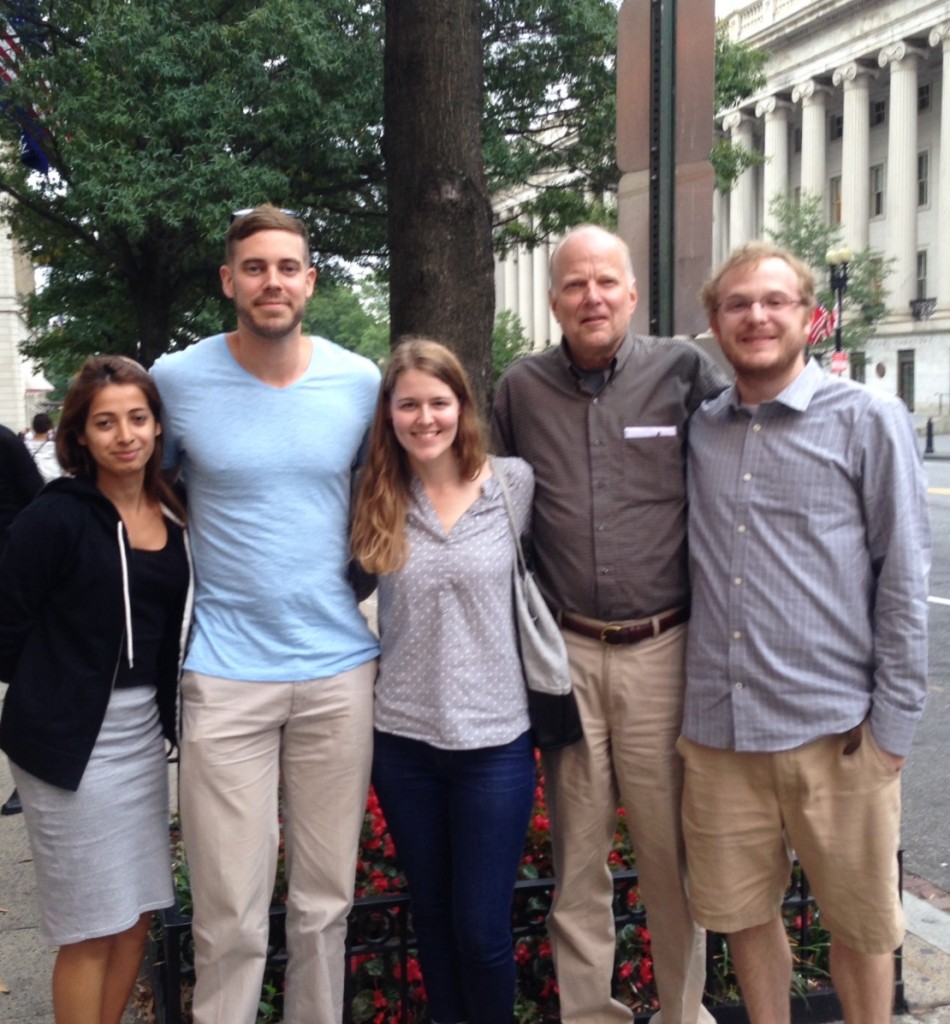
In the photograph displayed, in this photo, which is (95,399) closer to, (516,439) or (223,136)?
(516,439)

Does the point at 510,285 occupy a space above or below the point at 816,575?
above

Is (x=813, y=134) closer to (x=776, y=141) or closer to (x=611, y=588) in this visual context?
(x=776, y=141)

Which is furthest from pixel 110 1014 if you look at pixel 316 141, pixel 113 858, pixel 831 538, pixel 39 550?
pixel 316 141

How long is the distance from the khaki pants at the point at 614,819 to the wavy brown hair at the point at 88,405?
1315 mm

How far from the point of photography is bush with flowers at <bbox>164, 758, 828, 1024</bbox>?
354 centimetres

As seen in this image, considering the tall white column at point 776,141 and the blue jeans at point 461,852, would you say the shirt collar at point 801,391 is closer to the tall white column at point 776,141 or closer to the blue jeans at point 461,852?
the blue jeans at point 461,852

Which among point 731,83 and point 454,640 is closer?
point 454,640

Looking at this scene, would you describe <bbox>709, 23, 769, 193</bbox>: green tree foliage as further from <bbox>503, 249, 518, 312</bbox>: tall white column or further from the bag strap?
<bbox>503, 249, 518, 312</bbox>: tall white column

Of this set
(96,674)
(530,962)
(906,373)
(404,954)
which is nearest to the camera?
(96,674)

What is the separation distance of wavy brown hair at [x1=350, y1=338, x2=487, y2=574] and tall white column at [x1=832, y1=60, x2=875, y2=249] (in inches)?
2072

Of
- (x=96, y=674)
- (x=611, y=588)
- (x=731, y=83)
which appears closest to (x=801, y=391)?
(x=611, y=588)

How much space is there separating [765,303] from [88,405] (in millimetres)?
1803

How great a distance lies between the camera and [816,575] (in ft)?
9.51

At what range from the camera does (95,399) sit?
2982mm
